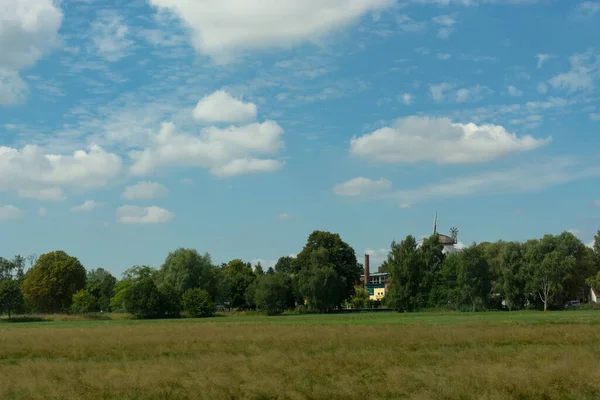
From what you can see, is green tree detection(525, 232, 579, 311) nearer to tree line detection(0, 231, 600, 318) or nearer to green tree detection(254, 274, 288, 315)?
tree line detection(0, 231, 600, 318)

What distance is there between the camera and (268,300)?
4429 inches

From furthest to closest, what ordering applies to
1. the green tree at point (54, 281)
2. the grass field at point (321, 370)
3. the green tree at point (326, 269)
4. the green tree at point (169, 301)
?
1. the green tree at point (54, 281)
2. the green tree at point (326, 269)
3. the green tree at point (169, 301)
4. the grass field at point (321, 370)

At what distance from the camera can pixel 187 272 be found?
109562 millimetres

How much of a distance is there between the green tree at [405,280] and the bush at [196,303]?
33.2 metres

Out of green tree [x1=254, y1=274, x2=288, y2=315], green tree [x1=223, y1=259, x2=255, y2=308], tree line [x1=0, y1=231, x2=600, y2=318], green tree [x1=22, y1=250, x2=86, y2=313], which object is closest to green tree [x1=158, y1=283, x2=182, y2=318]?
tree line [x1=0, y1=231, x2=600, y2=318]

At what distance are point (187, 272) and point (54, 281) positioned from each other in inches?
1153

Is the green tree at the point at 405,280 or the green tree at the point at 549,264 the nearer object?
the green tree at the point at 549,264

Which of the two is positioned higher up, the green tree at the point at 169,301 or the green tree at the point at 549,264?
the green tree at the point at 549,264

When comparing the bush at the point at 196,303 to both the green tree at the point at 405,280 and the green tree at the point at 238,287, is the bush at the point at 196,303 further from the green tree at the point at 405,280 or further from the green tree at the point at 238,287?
the green tree at the point at 238,287

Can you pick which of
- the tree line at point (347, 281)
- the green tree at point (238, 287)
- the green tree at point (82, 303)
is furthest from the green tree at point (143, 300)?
the green tree at point (238, 287)

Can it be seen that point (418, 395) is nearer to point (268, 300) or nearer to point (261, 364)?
point (261, 364)

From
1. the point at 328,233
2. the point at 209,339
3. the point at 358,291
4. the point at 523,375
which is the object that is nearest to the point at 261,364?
the point at 523,375

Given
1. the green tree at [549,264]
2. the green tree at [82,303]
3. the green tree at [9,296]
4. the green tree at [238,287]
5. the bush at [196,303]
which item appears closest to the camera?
the bush at [196,303]

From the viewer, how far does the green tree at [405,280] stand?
353 feet
